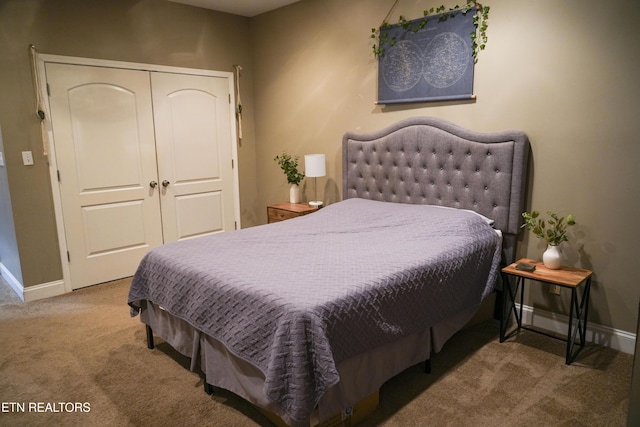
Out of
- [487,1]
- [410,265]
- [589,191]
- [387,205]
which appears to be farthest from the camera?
[387,205]

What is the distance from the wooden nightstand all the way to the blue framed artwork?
1.23 m

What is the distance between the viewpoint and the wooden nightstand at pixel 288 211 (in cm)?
407

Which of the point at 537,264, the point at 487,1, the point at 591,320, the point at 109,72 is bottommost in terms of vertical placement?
the point at 591,320

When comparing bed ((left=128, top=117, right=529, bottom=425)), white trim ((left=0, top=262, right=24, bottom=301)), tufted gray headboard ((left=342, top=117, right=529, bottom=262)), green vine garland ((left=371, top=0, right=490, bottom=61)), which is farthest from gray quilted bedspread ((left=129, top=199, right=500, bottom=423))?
white trim ((left=0, top=262, right=24, bottom=301))

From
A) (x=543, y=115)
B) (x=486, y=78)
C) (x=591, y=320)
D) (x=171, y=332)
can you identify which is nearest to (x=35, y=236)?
(x=171, y=332)

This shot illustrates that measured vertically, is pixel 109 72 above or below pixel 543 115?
above

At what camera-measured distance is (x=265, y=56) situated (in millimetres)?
4676

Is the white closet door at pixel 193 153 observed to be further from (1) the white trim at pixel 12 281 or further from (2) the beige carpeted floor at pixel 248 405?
(2) the beige carpeted floor at pixel 248 405

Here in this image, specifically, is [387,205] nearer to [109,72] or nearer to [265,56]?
[265,56]

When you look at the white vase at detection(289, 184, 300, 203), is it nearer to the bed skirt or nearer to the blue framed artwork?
the blue framed artwork

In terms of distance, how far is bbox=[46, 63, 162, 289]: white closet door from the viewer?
144 inches

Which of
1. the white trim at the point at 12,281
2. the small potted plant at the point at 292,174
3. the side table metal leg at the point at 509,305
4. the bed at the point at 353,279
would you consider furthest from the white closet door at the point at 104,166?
the side table metal leg at the point at 509,305

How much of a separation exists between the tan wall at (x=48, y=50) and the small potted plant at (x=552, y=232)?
3513mm

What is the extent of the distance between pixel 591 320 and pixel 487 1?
225 centimetres
